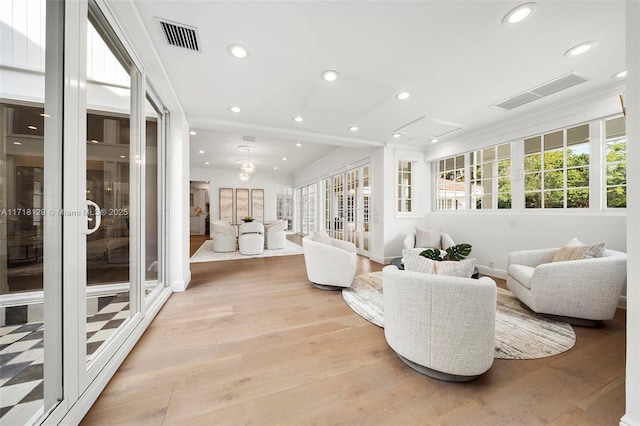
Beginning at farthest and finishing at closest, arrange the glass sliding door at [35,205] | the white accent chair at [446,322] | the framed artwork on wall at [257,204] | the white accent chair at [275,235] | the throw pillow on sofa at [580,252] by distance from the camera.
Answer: the framed artwork on wall at [257,204] < the white accent chair at [275,235] < the throw pillow on sofa at [580,252] < the white accent chair at [446,322] < the glass sliding door at [35,205]

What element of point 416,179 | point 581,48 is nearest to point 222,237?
point 416,179

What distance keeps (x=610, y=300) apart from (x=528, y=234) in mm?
1502

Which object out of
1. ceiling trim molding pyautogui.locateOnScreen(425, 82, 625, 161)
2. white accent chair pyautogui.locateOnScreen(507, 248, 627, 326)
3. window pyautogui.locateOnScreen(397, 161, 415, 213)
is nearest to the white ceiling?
ceiling trim molding pyautogui.locateOnScreen(425, 82, 625, 161)

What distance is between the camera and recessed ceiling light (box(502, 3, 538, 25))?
159cm

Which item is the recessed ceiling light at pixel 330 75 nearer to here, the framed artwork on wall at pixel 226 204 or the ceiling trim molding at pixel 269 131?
the ceiling trim molding at pixel 269 131

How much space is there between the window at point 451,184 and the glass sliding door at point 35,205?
5.53 meters

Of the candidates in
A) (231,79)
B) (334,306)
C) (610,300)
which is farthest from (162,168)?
(610,300)

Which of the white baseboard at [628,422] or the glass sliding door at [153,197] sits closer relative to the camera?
the white baseboard at [628,422]

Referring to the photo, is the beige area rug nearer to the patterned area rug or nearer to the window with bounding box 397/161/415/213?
the window with bounding box 397/161/415/213

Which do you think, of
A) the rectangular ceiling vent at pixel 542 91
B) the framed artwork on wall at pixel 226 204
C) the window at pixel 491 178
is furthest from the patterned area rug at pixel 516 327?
the framed artwork on wall at pixel 226 204

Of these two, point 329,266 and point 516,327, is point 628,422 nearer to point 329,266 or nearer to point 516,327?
point 516,327

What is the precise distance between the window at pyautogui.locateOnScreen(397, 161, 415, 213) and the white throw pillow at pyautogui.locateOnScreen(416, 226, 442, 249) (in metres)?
0.65

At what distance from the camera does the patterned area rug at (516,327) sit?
6.09 feet

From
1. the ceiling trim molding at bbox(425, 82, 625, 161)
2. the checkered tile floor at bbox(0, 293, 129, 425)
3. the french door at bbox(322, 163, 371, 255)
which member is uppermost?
the ceiling trim molding at bbox(425, 82, 625, 161)
